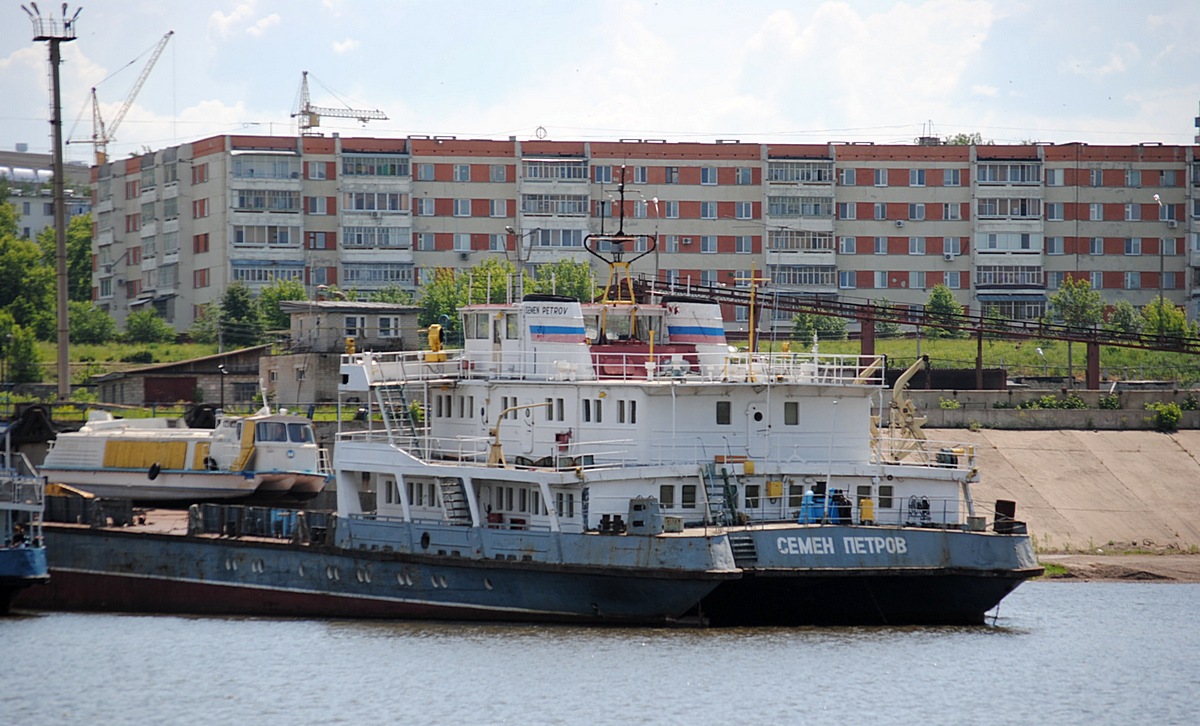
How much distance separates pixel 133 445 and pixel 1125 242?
68861 millimetres

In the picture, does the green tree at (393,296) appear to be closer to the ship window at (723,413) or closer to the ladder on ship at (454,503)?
the ladder on ship at (454,503)

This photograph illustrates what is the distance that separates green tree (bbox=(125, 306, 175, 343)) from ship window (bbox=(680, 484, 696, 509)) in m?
62.3

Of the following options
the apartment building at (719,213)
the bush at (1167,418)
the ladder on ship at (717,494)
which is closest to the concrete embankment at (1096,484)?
the bush at (1167,418)

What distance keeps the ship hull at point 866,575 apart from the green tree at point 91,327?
2629 inches

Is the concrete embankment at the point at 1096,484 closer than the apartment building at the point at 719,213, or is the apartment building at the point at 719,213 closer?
the concrete embankment at the point at 1096,484

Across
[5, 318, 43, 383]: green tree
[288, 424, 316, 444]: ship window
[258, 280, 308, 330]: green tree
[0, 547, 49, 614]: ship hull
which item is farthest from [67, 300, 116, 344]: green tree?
[0, 547, 49, 614]: ship hull

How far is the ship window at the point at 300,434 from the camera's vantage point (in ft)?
154

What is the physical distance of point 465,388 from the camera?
39.2m

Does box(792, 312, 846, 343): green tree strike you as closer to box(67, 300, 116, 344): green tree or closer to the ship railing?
box(67, 300, 116, 344): green tree

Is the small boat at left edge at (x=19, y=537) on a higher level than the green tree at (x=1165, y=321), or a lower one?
lower

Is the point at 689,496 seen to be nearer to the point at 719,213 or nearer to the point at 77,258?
the point at 719,213

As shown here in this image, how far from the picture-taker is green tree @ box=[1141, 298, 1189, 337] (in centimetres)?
8725

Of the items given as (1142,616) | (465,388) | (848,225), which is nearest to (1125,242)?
(848,225)

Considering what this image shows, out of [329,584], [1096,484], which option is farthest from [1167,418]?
[329,584]
